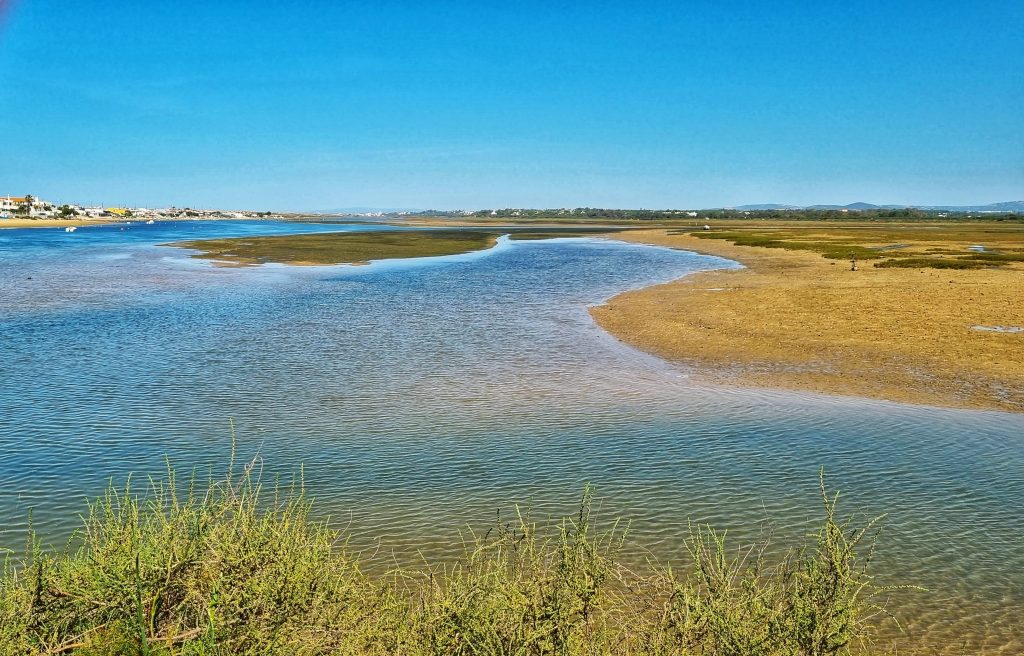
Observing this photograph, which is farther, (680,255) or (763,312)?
(680,255)

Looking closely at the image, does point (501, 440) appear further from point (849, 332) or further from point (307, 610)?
point (849, 332)

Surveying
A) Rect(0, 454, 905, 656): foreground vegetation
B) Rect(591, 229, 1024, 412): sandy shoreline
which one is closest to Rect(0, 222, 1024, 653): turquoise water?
Rect(591, 229, 1024, 412): sandy shoreline

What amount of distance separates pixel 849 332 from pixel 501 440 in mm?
15375

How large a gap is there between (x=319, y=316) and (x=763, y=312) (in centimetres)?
1859

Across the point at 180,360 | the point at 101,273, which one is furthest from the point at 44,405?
the point at 101,273

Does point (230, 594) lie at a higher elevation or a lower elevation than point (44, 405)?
higher

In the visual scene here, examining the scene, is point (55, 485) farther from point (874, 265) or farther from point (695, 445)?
point (874, 265)

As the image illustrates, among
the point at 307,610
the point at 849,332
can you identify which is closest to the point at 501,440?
the point at 307,610

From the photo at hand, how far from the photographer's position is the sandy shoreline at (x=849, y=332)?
1775 cm

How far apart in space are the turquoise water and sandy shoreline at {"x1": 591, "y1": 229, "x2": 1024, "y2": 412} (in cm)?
171

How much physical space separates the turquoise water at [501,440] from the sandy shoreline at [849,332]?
5.59 ft

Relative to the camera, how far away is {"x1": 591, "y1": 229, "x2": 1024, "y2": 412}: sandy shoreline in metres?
17.8

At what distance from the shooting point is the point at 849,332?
922 inches

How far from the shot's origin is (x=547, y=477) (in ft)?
38.4
